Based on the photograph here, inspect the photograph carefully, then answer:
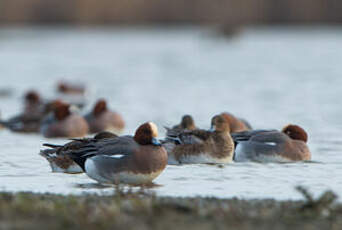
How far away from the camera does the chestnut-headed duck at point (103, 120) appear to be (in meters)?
12.4

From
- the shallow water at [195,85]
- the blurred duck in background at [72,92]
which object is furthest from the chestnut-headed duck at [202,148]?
the blurred duck in background at [72,92]

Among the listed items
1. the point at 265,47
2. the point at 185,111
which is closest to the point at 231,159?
the point at 185,111

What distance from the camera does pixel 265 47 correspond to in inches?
1278

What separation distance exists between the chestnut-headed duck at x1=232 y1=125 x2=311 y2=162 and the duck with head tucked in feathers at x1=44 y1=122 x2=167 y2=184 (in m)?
2.07

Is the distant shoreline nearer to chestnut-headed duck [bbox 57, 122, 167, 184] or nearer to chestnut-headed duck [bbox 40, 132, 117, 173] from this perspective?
chestnut-headed duck [bbox 57, 122, 167, 184]

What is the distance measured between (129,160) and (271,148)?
248cm

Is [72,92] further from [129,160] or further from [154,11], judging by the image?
[154,11]

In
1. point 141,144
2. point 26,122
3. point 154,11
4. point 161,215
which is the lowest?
point 161,215

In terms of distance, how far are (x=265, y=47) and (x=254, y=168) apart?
2427 centimetres

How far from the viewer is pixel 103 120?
12.7 meters

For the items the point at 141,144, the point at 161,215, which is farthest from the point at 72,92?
the point at 161,215

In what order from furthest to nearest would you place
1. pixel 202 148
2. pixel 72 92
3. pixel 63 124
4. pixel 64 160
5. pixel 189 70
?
1. pixel 189 70
2. pixel 72 92
3. pixel 63 124
4. pixel 202 148
5. pixel 64 160

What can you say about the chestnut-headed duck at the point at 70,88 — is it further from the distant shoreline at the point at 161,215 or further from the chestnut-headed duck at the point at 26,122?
the distant shoreline at the point at 161,215

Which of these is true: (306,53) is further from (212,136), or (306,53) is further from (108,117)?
(212,136)
